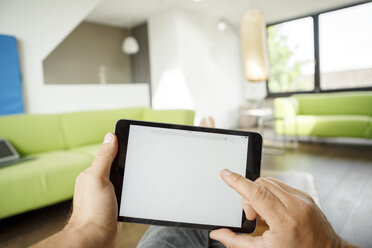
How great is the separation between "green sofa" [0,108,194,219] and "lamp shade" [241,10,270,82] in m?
0.71

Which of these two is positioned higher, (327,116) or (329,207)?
(327,116)

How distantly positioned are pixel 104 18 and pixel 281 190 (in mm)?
5319

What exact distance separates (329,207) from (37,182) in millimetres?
1942

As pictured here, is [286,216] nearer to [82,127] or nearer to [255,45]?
[255,45]

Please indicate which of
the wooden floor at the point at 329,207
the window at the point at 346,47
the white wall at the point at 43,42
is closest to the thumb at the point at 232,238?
the wooden floor at the point at 329,207

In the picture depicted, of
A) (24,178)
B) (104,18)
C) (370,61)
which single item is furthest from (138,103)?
(370,61)

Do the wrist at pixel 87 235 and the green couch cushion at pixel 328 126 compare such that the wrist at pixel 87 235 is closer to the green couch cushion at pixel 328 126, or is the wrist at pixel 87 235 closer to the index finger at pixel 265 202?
the index finger at pixel 265 202

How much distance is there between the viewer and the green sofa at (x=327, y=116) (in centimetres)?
314

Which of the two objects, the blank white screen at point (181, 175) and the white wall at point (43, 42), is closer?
the blank white screen at point (181, 175)

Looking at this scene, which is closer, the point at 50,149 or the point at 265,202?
the point at 265,202

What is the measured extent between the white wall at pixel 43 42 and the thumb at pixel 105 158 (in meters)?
2.37

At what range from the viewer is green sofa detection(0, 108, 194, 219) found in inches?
55.8

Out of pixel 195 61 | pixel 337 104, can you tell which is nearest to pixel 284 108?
pixel 337 104

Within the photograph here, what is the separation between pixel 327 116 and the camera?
141 inches
